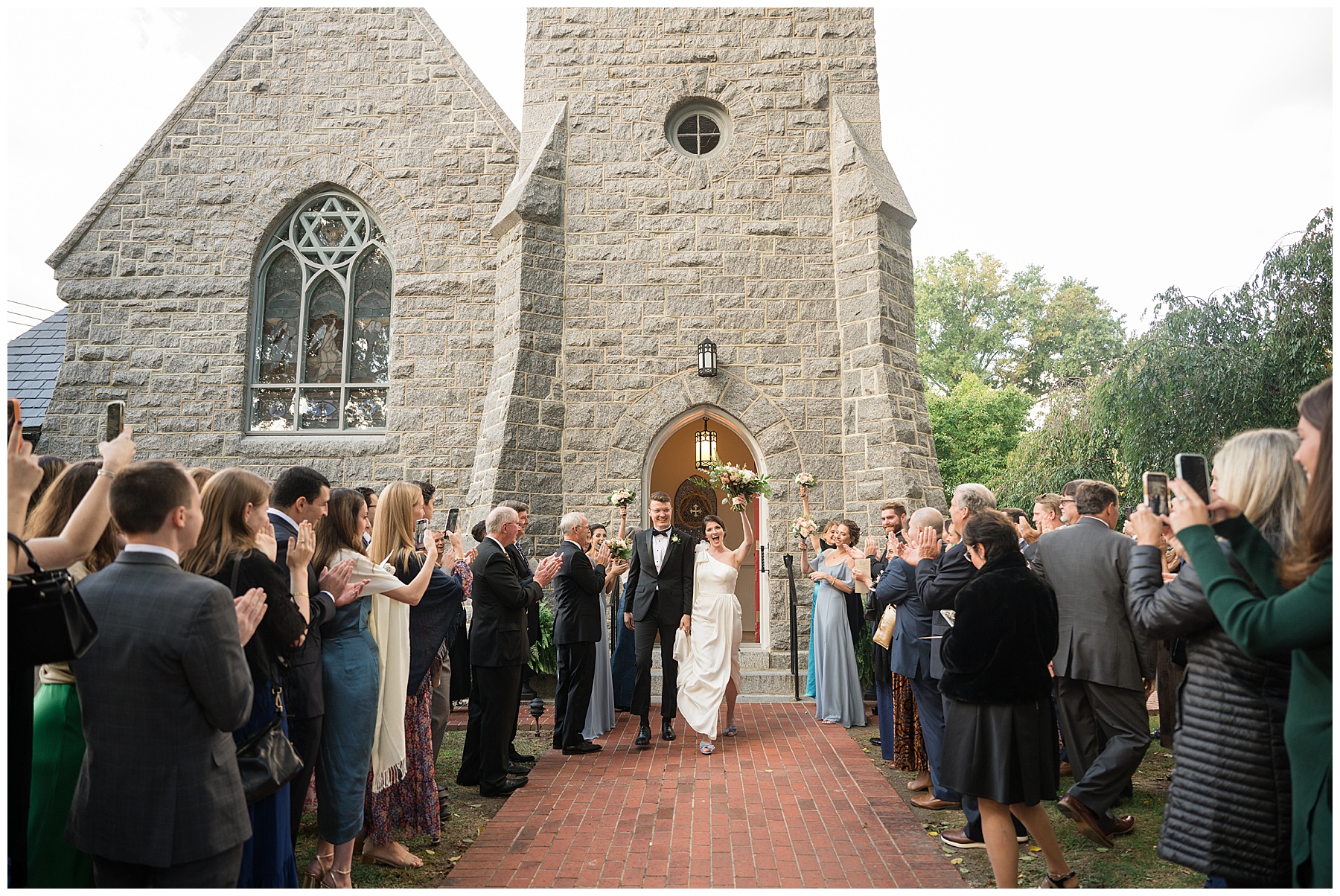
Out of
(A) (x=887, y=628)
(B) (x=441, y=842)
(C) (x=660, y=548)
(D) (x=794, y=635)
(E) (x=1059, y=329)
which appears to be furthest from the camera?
(E) (x=1059, y=329)

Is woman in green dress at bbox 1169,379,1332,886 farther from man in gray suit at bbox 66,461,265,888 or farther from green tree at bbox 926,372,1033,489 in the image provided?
green tree at bbox 926,372,1033,489

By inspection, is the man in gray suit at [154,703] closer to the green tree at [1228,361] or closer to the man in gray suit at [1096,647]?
the man in gray suit at [1096,647]

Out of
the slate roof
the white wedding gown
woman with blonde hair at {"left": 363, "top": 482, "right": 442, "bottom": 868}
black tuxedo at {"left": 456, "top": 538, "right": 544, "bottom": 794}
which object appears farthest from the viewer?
the slate roof

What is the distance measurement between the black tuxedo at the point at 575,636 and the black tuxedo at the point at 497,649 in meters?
1.14

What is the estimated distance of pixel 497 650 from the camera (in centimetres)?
564

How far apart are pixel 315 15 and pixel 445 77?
85.2 inches

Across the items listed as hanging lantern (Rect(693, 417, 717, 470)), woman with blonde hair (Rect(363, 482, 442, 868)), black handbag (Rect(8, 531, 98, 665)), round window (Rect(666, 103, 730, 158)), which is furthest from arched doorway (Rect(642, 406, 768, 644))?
black handbag (Rect(8, 531, 98, 665))

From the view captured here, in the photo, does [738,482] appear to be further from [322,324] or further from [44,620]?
[322,324]

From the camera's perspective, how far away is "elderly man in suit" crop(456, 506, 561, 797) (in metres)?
5.66

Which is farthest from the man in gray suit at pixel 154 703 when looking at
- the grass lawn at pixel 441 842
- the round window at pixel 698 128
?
the round window at pixel 698 128

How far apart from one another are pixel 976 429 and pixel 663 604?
22.8 meters

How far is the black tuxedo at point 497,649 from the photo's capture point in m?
5.66

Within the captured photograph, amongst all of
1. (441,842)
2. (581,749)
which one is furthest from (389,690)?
(581,749)

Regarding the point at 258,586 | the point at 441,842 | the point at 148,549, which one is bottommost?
the point at 441,842
